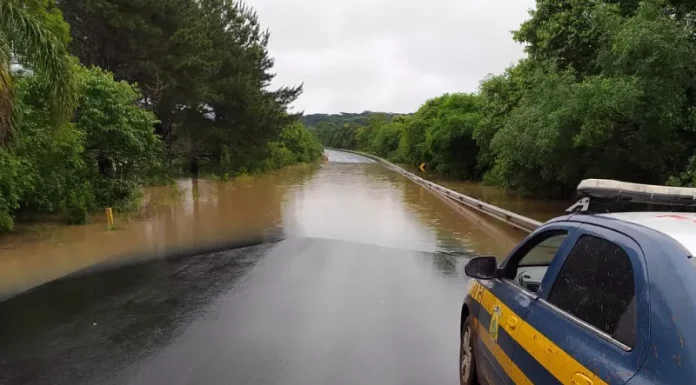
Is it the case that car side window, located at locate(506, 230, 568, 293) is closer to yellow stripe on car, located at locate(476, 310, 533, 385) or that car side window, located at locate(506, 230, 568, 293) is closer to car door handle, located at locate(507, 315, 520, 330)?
car door handle, located at locate(507, 315, 520, 330)

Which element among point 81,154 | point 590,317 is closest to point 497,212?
point 81,154

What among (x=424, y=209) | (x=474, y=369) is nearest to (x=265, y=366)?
(x=474, y=369)

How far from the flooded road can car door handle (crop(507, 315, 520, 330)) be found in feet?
5.78

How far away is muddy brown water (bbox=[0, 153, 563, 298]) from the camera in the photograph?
1116 centimetres

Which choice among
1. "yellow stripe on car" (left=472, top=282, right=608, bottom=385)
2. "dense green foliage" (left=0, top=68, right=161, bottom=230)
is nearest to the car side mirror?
"yellow stripe on car" (left=472, top=282, right=608, bottom=385)

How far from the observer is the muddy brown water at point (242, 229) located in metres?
11.2

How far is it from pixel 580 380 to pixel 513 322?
95 cm

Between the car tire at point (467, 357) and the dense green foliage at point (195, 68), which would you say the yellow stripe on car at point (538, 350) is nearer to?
the car tire at point (467, 357)

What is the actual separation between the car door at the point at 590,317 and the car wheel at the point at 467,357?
123 centimetres

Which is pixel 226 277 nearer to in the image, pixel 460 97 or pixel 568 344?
pixel 568 344

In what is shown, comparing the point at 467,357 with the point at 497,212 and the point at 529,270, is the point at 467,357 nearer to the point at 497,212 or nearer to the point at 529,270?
the point at 529,270

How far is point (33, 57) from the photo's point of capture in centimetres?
1052

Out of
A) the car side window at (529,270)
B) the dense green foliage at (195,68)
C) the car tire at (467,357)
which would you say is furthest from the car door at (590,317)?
the dense green foliage at (195,68)

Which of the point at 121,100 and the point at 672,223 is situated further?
the point at 121,100
